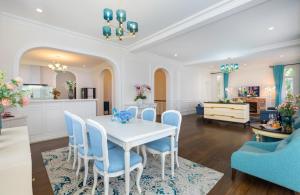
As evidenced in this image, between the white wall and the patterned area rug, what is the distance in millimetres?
2565

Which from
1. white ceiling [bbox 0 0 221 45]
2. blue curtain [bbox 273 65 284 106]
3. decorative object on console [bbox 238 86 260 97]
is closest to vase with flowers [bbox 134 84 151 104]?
white ceiling [bbox 0 0 221 45]

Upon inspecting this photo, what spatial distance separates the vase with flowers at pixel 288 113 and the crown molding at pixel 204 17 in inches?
74.3

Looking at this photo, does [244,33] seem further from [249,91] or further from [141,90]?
[249,91]

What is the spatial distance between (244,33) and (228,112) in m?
3.01

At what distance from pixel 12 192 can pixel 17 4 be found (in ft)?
11.5

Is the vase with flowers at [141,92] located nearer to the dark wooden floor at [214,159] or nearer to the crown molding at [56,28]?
the crown molding at [56,28]

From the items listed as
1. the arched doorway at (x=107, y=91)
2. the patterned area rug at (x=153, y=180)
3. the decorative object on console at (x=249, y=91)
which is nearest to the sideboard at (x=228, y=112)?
the patterned area rug at (x=153, y=180)

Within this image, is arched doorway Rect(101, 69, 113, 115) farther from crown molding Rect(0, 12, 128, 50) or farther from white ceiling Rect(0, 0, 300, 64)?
white ceiling Rect(0, 0, 300, 64)

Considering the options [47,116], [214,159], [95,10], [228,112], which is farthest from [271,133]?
[47,116]

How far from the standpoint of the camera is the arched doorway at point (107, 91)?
848 cm

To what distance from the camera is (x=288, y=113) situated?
271cm

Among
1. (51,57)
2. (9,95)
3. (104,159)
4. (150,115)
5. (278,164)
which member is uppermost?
(51,57)

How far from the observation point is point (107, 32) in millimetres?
2518

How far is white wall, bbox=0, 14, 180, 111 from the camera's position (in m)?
3.25
